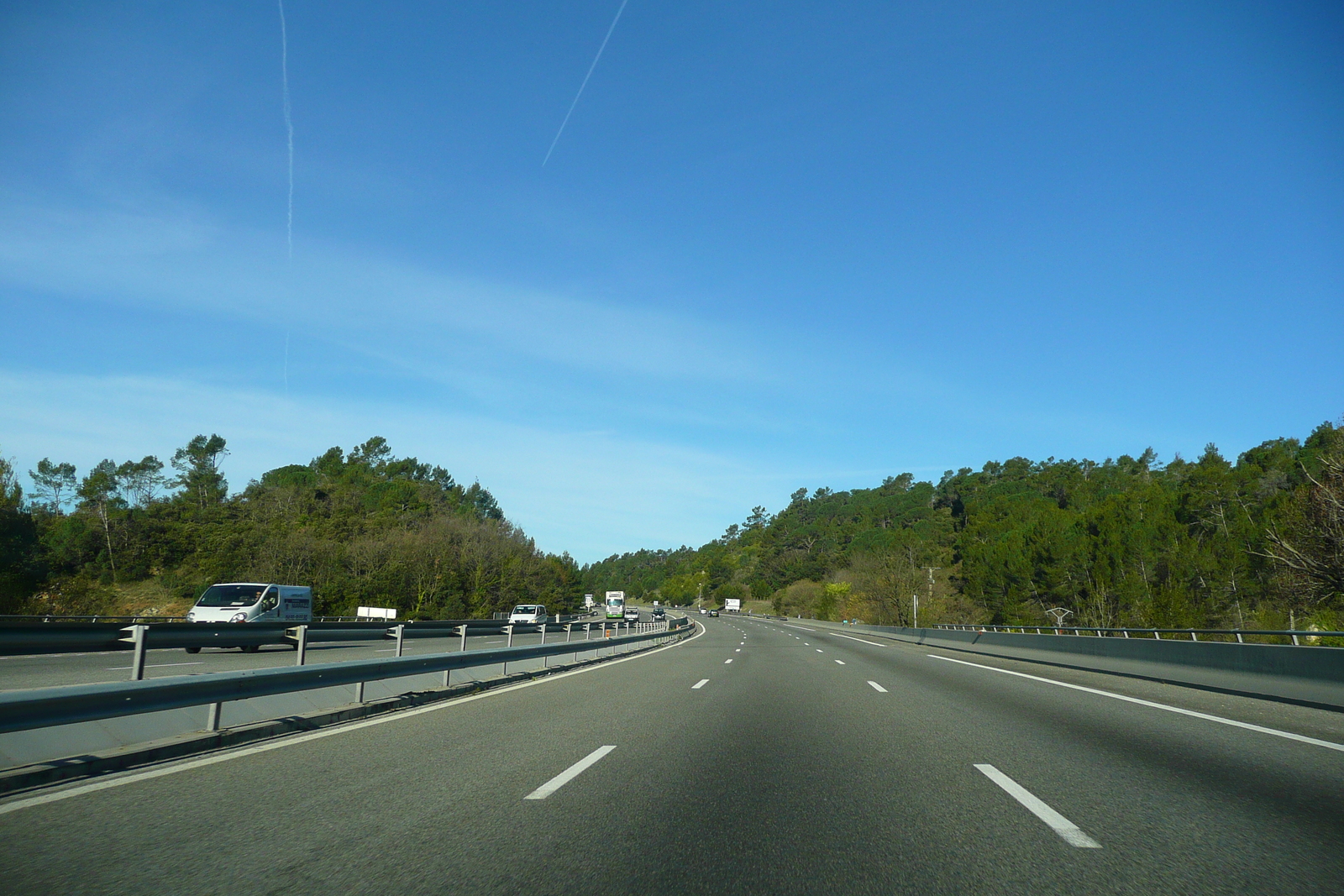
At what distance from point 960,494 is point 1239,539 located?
3664 inches

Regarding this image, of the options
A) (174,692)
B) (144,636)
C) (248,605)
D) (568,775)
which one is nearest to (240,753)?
(174,692)

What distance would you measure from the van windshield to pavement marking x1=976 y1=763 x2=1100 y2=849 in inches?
992

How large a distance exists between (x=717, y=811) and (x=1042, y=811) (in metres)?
2.31

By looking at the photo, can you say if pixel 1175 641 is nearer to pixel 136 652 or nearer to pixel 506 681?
pixel 506 681

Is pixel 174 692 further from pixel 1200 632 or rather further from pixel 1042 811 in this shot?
pixel 1200 632

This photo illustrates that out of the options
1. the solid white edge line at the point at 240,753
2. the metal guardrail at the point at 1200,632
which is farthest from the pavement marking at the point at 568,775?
the metal guardrail at the point at 1200,632

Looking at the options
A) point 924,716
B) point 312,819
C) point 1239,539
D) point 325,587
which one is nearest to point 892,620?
point 1239,539

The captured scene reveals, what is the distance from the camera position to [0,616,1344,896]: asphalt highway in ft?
15.0

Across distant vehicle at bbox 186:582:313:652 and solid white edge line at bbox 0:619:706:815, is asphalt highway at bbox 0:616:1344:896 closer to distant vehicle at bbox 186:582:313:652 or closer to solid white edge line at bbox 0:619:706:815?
solid white edge line at bbox 0:619:706:815

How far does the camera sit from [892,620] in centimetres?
9700

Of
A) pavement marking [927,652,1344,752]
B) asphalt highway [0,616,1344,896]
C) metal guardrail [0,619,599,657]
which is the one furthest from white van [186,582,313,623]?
pavement marking [927,652,1344,752]

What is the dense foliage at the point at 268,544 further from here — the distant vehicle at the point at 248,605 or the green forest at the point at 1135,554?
the green forest at the point at 1135,554

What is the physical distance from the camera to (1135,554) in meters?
85.6

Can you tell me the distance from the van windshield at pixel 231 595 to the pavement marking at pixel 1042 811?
25204 millimetres
